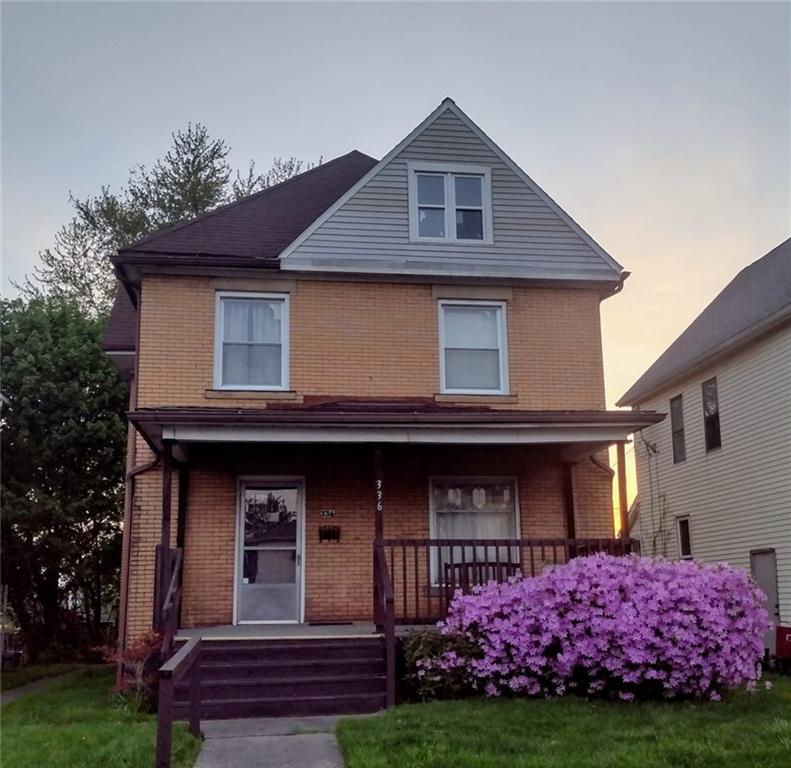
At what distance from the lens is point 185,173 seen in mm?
30109

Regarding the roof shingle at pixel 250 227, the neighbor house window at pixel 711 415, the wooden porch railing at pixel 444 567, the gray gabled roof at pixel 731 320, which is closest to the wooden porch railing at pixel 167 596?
the wooden porch railing at pixel 444 567

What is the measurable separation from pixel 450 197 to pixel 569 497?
5127mm

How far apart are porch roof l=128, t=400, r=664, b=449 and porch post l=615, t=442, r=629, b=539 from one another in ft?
0.78

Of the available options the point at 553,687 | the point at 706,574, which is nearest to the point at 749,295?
the point at 706,574

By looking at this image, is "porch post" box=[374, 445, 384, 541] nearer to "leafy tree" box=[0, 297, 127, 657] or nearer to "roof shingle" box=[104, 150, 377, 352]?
"roof shingle" box=[104, 150, 377, 352]

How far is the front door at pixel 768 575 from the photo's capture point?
16.8 meters

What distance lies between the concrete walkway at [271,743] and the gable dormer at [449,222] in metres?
6.85

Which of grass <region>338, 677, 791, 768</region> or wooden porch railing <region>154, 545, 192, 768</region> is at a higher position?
wooden porch railing <region>154, 545, 192, 768</region>

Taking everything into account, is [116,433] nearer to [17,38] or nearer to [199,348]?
[199,348]

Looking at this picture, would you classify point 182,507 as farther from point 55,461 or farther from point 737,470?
point 737,470

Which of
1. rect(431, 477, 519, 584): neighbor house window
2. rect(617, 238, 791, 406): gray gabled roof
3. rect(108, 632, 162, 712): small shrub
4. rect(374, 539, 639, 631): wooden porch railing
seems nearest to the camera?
rect(108, 632, 162, 712): small shrub

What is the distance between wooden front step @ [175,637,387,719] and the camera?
9430mm

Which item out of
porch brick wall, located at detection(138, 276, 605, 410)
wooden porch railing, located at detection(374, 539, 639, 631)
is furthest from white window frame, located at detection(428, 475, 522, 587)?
porch brick wall, located at detection(138, 276, 605, 410)

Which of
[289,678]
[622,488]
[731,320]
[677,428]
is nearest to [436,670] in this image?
[289,678]
